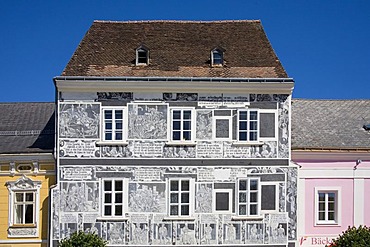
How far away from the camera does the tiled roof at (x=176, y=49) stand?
3008 cm

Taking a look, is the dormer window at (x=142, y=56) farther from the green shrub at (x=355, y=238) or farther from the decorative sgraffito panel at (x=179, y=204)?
the green shrub at (x=355, y=238)

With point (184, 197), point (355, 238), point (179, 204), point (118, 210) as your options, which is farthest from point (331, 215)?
point (118, 210)

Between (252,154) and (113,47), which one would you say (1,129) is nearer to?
(113,47)

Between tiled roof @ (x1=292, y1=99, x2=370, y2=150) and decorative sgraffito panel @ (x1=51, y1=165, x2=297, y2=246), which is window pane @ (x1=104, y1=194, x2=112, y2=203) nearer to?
decorative sgraffito panel @ (x1=51, y1=165, x2=297, y2=246)

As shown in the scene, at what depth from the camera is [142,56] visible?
101 ft

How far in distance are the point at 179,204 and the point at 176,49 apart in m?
7.15

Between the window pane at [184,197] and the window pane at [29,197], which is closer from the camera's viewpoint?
the window pane at [184,197]

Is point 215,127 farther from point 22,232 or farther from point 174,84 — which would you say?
point 22,232

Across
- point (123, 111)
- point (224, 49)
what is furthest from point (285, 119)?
point (123, 111)

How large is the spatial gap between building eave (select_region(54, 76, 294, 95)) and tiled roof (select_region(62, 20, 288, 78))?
0.44 metres

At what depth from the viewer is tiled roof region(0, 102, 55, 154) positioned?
31.1 m

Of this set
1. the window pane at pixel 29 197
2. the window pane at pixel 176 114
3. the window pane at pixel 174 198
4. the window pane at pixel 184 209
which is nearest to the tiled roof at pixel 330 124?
the window pane at pixel 176 114

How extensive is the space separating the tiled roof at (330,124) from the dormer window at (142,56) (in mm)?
7691

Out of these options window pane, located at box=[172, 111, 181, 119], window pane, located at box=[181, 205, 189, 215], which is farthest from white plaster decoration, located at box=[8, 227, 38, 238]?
window pane, located at box=[172, 111, 181, 119]
